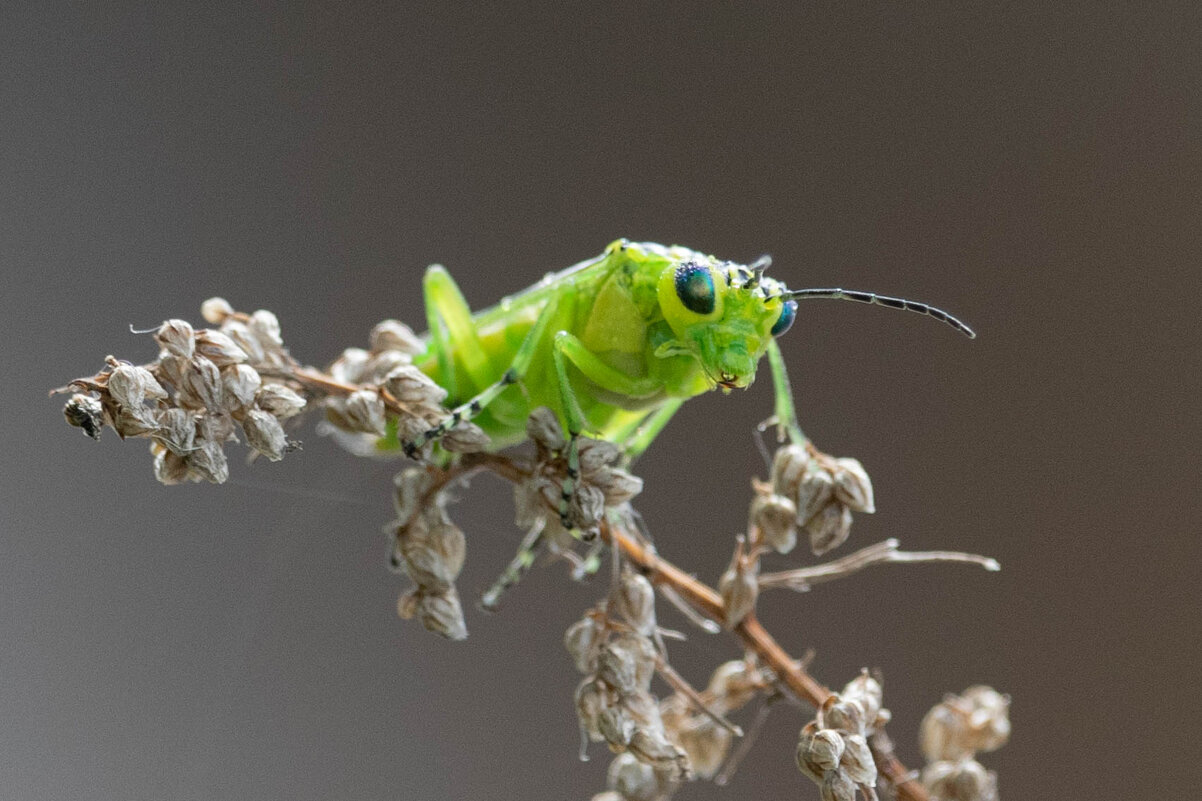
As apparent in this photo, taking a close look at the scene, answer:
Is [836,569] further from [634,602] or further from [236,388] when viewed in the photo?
[236,388]

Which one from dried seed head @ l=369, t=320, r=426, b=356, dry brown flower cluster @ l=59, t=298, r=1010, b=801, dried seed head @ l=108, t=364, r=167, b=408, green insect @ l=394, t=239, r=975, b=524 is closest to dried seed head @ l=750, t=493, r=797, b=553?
dry brown flower cluster @ l=59, t=298, r=1010, b=801

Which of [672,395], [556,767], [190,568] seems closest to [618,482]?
[672,395]

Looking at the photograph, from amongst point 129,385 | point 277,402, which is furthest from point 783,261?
point 129,385

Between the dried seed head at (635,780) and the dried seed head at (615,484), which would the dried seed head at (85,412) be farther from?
the dried seed head at (635,780)

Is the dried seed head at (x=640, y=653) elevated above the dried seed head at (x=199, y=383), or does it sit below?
below

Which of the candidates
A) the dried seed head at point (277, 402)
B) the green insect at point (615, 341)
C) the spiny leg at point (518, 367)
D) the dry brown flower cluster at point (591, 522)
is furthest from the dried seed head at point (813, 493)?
the dried seed head at point (277, 402)

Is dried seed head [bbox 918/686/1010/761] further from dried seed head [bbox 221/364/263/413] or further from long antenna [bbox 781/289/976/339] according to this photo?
dried seed head [bbox 221/364/263/413]

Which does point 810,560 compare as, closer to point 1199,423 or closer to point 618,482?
point 1199,423
